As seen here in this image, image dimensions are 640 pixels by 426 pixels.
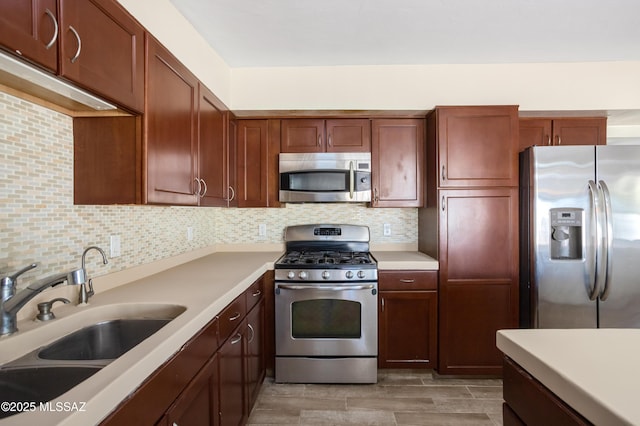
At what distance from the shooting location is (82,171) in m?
1.44

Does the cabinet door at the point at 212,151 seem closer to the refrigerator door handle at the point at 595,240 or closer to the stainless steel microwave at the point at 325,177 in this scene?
the stainless steel microwave at the point at 325,177

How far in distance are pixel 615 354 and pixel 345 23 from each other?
2.06 metres

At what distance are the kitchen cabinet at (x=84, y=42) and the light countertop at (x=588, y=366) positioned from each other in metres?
1.54

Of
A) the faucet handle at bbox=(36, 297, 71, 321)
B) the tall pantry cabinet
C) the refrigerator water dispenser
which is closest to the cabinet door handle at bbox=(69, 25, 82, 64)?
the faucet handle at bbox=(36, 297, 71, 321)

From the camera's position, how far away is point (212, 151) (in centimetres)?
220

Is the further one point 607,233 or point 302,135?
point 302,135

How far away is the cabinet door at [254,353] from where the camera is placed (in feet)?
6.37

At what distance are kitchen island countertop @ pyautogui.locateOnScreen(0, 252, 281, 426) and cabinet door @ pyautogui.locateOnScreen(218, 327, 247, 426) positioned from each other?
0.23 m

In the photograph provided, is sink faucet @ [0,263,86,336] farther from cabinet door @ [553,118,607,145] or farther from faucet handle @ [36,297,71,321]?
cabinet door @ [553,118,607,145]

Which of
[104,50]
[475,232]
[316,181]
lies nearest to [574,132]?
[475,232]

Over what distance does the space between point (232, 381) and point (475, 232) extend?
1943 millimetres

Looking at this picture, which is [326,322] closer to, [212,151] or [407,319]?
[407,319]

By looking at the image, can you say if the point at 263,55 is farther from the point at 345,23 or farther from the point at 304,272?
the point at 304,272

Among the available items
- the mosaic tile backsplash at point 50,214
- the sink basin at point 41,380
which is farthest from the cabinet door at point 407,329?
the sink basin at point 41,380
